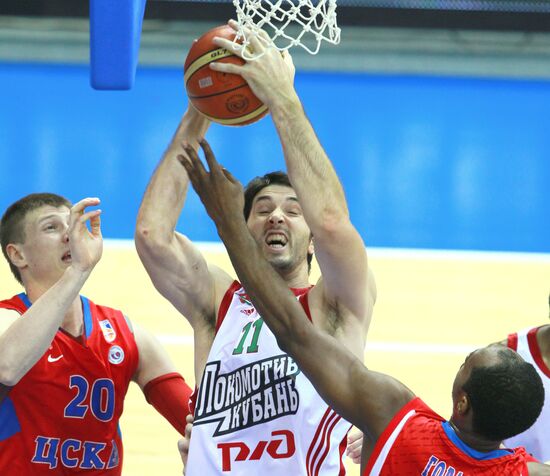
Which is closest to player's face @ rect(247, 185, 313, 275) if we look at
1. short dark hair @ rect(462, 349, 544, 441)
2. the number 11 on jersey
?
the number 11 on jersey

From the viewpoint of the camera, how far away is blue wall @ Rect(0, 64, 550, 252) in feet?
35.0

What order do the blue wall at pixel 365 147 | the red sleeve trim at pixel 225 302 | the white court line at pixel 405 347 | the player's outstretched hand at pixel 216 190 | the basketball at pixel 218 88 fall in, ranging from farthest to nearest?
the blue wall at pixel 365 147, the white court line at pixel 405 347, the red sleeve trim at pixel 225 302, the basketball at pixel 218 88, the player's outstretched hand at pixel 216 190

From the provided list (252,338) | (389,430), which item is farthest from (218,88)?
(389,430)

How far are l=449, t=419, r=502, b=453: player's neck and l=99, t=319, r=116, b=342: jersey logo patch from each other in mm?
1816

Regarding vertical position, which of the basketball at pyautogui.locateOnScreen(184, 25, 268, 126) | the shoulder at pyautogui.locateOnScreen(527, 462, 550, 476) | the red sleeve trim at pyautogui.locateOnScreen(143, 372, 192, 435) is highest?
the basketball at pyautogui.locateOnScreen(184, 25, 268, 126)

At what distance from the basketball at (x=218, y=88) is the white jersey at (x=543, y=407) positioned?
1.41 meters

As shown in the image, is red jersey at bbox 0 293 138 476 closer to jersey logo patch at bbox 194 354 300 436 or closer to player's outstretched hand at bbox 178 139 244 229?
jersey logo patch at bbox 194 354 300 436

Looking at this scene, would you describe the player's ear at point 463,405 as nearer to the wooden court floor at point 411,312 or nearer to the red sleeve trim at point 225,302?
the red sleeve trim at point 225,302

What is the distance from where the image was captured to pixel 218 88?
138 inches

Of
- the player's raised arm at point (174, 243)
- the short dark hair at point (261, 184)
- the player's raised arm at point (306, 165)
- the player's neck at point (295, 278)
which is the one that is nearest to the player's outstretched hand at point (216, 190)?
the player's raised arm at point (306, 165)

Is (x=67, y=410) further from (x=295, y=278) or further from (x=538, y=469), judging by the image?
(x=538, y=469)

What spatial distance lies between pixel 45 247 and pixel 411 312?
14.7 feet

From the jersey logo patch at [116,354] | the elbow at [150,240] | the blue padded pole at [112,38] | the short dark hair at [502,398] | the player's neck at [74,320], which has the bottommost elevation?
the jersey logo patch at [116,354]

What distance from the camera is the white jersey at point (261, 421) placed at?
146 inches
